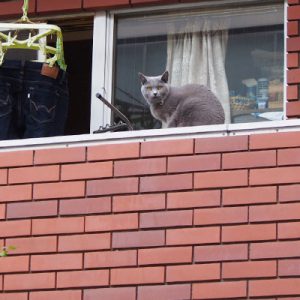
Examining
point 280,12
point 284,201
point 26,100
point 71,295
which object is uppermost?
point 280,12

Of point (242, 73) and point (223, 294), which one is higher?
point (242, 73)

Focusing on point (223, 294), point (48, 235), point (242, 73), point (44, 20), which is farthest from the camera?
point (44, 20)

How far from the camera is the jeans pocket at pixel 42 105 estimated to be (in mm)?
11562

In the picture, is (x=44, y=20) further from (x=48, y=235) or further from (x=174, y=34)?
(x=48, y=235)

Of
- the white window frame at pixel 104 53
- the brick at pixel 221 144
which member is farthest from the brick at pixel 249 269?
the white window frame at pixel 104 53

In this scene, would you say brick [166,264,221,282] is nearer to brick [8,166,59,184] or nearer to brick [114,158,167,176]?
brick [114,158,167,176]

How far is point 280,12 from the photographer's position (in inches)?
460

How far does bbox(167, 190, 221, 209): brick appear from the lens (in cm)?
1034

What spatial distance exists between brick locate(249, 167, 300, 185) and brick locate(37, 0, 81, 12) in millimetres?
2607

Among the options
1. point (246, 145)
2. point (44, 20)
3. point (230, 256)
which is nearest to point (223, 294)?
point (230, 256)

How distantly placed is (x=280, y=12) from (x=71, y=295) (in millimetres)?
2791

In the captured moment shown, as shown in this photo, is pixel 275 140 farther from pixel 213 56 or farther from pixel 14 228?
pixel 14 228

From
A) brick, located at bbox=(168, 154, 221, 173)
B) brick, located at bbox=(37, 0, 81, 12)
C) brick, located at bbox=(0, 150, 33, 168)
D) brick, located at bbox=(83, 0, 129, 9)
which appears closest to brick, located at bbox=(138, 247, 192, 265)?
brick, located at bbox=(168, 154, 221, 173)

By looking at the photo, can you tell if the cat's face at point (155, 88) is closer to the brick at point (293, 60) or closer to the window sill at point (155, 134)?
Result: the window sill at point (155, 134)
